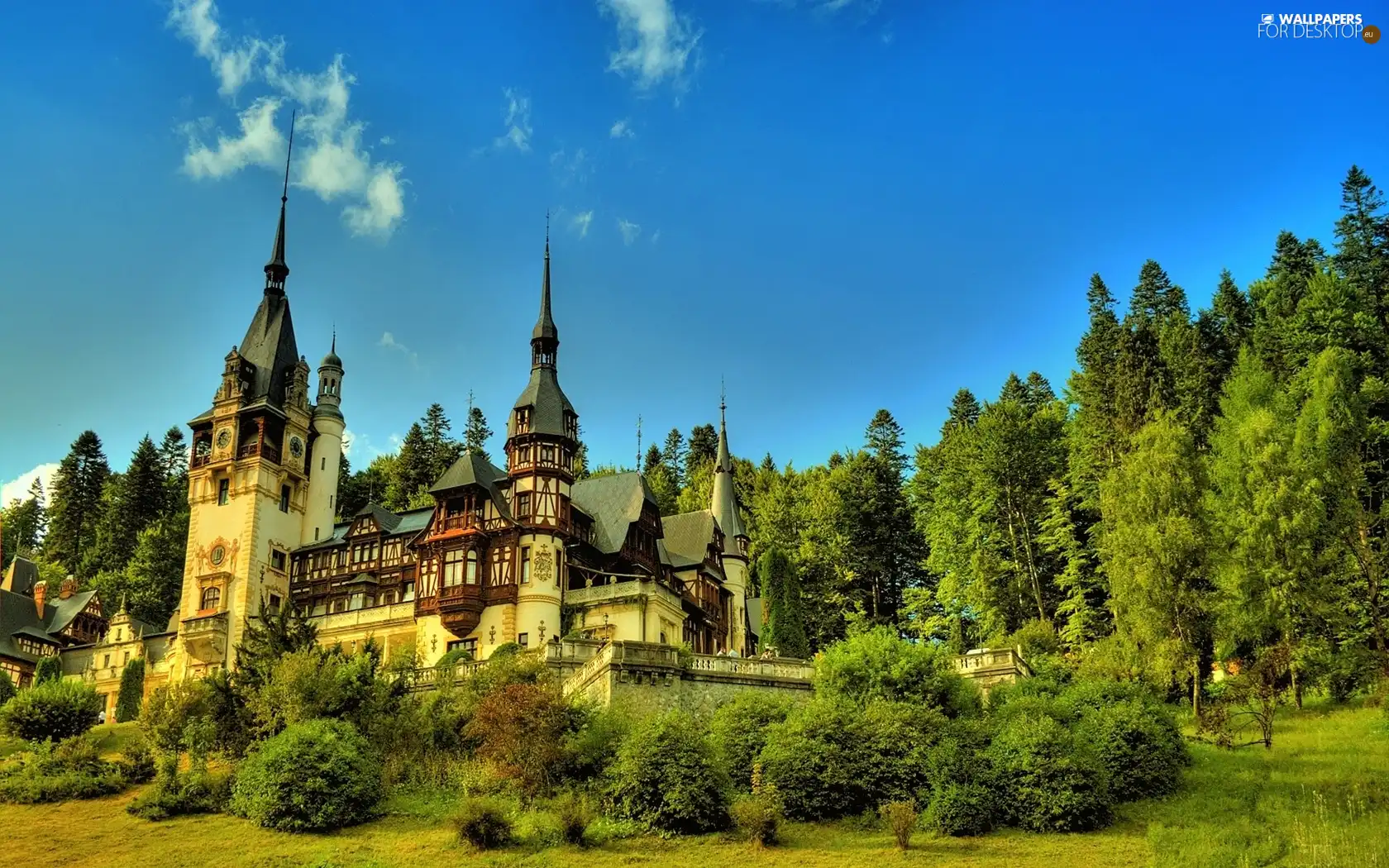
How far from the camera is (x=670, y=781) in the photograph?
31.2 metres

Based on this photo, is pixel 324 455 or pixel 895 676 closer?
pixel 895 676

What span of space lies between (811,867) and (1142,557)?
1921 cm

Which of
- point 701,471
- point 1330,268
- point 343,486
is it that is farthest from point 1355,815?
point 343,486

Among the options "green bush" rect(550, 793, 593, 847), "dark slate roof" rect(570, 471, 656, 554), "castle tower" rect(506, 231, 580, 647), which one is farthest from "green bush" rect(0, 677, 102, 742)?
"dark slate roof" rect(570, 471, 656, 554)

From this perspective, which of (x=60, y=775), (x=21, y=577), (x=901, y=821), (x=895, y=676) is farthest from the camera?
(x=21, y=577)

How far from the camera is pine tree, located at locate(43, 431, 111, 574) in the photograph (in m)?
91.4

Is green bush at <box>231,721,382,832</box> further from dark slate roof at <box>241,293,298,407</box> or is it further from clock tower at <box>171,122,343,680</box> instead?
dark slate roof at <box>241,293,298,407</box>

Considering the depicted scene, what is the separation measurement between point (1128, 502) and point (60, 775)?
35.7 metres

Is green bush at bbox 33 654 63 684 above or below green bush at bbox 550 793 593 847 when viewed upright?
above

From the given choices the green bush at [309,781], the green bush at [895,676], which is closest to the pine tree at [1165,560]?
the green bush at [895,676]

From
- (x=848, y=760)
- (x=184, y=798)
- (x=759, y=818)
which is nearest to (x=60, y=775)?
(x=184, y=798)

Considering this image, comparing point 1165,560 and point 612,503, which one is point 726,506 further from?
point 1165,560

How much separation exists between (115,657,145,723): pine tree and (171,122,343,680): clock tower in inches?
66.7

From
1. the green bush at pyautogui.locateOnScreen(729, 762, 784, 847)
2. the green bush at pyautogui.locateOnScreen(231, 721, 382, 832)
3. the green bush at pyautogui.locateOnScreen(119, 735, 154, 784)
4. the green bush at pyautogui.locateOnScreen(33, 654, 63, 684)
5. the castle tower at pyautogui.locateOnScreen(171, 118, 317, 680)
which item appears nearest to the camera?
the green bush at pyautogui.locateOnScreen(729, 762, 784, 847)
